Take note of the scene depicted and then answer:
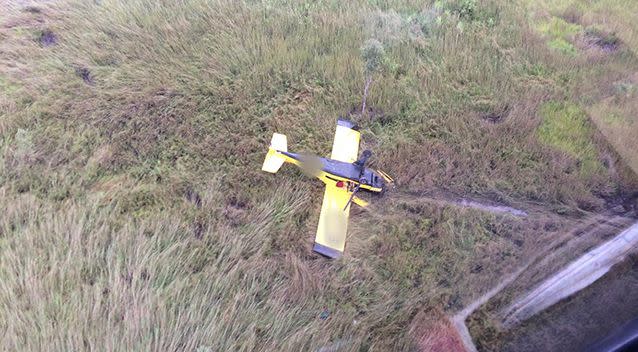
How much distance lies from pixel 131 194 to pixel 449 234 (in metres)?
4.00

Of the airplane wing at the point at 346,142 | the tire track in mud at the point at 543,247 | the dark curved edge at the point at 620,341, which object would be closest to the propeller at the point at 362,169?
the airplane wing at the point at 346,142

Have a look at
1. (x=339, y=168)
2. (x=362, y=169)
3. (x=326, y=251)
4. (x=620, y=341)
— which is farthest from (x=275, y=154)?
(x=620, y=341)

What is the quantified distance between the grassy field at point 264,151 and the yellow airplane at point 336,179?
190 millimetres

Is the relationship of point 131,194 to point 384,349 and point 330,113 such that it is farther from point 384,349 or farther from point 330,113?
point 384,349

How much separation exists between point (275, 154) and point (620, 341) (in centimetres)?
450

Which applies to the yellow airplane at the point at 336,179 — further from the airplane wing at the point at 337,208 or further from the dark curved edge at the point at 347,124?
the dark curved edge at the point at 347,124

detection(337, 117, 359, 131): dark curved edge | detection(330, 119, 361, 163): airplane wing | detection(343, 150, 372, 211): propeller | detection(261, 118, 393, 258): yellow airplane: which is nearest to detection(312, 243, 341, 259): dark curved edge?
detection(261, 118, 393, 258): yellow airplane

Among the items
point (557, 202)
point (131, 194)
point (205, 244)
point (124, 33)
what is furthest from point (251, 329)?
point (124, 33)

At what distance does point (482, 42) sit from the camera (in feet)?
23.2

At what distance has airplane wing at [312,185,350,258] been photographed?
16.4 feet

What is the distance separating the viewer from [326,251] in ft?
16.3

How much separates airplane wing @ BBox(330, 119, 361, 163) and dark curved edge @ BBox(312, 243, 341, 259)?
1274 millimetres

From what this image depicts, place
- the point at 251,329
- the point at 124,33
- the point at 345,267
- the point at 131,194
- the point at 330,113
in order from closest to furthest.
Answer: the point at 251,329
the point at 345,267
the point at 131,194
the point at 330,113
the point at 124,33

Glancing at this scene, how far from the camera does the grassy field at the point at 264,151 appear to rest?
14.6ft
